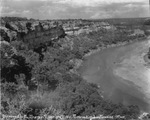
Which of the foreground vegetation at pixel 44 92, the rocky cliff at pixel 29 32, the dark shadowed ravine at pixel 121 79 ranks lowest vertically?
the dark shadowed ravine at pixel 121 79

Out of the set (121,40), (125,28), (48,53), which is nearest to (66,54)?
(48,53)

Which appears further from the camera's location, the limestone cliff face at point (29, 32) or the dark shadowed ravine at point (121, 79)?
the limestone cliff face at point (29, 32)

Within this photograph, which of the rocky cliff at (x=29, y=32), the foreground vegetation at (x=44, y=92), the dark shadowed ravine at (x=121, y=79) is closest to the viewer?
the foreground vegetation at (x=44, y=92)

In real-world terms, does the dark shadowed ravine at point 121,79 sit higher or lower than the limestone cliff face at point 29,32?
lower

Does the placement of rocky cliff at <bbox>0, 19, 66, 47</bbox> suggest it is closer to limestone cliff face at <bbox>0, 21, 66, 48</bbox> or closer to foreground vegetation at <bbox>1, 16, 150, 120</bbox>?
limestone cliff face at <bbox>0, 21, 66, 48</bbox>

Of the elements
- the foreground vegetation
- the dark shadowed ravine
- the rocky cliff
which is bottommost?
the dark shadowed ravine

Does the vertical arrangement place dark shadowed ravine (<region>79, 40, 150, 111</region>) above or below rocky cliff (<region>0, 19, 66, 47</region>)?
below

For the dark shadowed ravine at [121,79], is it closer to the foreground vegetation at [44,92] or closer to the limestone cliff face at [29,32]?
the foreground vegetation at [44,92]

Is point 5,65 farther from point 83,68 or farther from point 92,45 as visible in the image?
point 92,45
